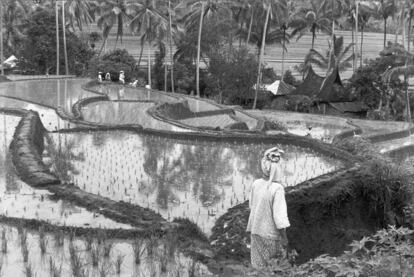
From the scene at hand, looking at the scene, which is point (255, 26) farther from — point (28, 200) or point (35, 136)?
point (28, 200)

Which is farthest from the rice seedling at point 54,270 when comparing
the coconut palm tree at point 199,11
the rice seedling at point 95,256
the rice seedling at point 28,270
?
the coconut palm tree at point 199,11

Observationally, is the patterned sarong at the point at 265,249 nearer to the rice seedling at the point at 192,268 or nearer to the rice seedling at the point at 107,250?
the rice seedling at the point at 192,268

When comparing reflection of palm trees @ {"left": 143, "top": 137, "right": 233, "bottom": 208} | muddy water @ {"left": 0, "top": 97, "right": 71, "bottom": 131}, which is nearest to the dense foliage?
muddy water @ {"left": 0, "top": 97, "right": 71, "bottom": 131}

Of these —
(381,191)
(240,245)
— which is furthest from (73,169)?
(381,191)

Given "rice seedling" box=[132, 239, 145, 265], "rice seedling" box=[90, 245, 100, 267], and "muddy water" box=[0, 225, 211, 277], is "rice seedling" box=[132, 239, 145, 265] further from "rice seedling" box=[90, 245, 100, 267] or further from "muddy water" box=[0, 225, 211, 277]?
"rice seedling" box=[90, 245, 100, 267]

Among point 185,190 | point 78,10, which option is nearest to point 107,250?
point 185,190

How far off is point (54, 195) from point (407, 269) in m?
4.72

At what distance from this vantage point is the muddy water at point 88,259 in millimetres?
5023

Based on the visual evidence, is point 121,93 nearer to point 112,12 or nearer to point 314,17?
point 112,12

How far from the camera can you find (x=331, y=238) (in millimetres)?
7926

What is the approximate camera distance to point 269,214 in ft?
14.9

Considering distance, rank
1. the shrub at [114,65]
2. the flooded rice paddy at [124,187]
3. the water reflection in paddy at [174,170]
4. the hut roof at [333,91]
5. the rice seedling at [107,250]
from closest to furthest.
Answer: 1. the flooded rice paddy at [124,187]
2. the rice seedling at [107,250]
3. the water reflection in paddy at [174,170]
4. the shrub at [114,65]
5. the hut roof at [333,91]

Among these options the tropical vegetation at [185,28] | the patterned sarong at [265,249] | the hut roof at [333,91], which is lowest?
the hut roof at [333,91]

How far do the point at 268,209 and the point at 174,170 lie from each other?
457cm
